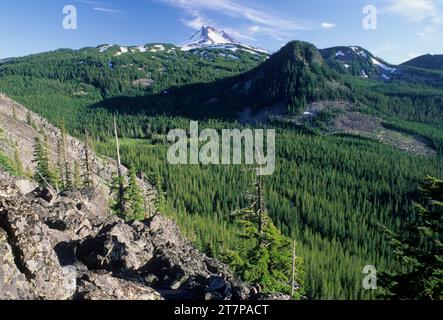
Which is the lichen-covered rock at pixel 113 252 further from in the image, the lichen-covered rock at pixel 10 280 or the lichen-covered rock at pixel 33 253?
the lichen-covered rock at pixel 10 280

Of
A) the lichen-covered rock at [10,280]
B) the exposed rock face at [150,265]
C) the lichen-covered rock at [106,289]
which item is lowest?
the exposed rock face at [150,265]

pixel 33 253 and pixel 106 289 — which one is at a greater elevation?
pixel 33 253

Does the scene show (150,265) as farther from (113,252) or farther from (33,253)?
(33,253)

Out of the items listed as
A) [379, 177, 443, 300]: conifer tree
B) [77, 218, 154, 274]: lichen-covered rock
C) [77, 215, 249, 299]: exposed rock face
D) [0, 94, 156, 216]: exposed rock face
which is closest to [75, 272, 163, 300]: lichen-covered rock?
[77, 215, 249, 299]: exposed rock face

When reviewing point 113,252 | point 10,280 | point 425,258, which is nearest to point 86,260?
point 113,252

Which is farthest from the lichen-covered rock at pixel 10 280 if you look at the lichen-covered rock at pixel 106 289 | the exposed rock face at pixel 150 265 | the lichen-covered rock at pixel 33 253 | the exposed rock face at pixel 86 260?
the exposed rock face at pixel 150 265

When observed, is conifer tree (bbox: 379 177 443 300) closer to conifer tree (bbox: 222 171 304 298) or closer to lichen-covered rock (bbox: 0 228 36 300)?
conifer tree (bbox: 222 171 304 298)
